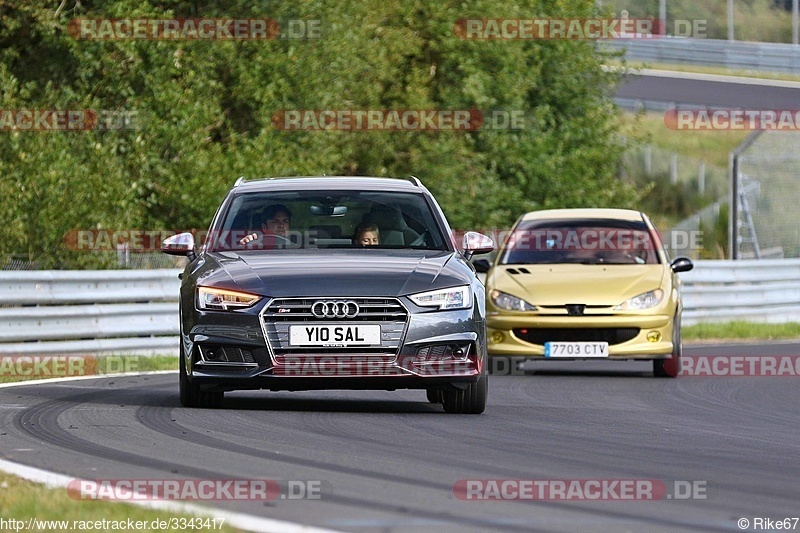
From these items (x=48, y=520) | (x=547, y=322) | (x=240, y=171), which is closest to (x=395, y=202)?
(x=547, y=322)

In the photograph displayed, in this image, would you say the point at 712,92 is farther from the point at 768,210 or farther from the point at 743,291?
the point at 743,291

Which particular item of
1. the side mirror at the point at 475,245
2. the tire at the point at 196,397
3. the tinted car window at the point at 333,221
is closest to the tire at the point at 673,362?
the side mirror at the point at 475,245

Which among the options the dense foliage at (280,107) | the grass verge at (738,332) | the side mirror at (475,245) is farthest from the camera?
the grass verge at (738,332)

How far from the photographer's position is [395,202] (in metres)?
11.7

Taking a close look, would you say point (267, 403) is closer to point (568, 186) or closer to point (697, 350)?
point (697, 350)

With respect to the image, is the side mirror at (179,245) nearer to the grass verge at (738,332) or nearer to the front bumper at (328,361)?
the front bumper at (328,361)

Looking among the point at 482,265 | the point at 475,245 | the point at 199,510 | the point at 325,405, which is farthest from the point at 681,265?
the point at 199,510

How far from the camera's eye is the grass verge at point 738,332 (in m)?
23.2

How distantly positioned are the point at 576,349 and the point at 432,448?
6.73 metres

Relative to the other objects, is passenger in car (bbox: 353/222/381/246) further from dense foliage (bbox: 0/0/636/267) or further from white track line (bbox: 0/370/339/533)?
dense foliage (bbox: 0/0/636/267)

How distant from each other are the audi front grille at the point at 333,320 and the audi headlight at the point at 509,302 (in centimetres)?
550

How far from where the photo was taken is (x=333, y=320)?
10211 millimetres

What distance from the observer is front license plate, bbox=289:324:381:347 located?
10203 millimetres

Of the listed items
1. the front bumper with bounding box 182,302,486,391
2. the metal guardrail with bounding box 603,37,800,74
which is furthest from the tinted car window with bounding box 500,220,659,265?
the metal guardrail with bounding box 603,37,800,74
